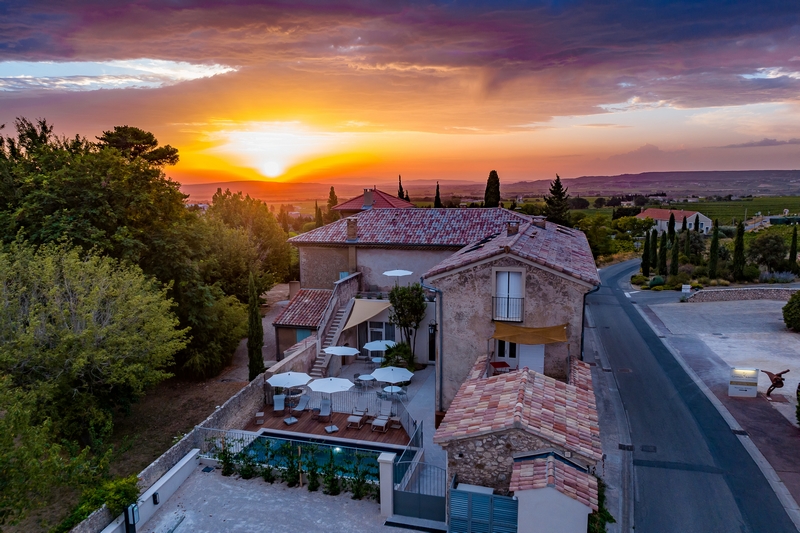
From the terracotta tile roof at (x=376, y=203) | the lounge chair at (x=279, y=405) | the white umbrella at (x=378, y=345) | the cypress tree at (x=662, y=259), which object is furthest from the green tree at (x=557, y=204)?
the lounge chair at (x=279, y=405)

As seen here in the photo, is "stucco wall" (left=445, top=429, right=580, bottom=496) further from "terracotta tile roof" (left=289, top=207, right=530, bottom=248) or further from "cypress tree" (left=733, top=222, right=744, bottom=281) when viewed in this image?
"cypress tree" (left=733, top=222, right=744, bottom=281)

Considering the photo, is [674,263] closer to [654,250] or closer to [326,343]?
[654,250]

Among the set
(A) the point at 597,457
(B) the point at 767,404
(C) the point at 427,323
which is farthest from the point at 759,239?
(A) the point at 597,457

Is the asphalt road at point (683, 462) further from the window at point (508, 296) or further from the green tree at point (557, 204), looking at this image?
the green tree at point (557, 204)

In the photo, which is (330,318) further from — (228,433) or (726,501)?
(726,501)

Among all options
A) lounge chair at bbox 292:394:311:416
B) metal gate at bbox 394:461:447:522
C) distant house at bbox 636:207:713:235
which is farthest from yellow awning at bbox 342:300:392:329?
distant house at bbox 636:207:713:235

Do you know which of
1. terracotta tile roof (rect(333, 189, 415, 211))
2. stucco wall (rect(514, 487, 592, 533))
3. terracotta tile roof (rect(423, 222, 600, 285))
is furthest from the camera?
terracotta tile roof (rect(333, 189, 415, 211))

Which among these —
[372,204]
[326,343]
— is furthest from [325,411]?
[372,204]
